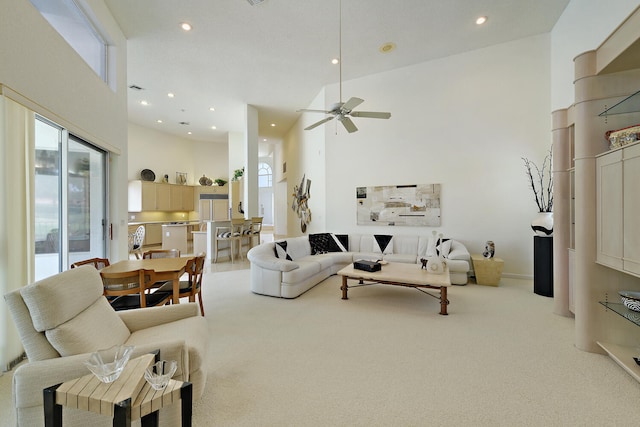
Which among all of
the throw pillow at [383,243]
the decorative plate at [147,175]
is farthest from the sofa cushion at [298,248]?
the decorative plate at [147,175]

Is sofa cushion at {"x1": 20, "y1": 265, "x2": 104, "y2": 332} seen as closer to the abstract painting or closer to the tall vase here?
the abstract painting

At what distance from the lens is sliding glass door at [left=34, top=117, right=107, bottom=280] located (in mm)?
2740

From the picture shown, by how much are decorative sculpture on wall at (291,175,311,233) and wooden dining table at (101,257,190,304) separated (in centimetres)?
476

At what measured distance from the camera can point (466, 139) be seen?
517 cm

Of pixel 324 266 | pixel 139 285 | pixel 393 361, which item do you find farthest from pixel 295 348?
pixel 324 266

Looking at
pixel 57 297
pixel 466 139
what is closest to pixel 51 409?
pixel 57 297

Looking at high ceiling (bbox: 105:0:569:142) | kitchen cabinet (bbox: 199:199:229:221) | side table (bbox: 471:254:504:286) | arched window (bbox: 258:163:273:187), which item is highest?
high ceiling (bbox: 105:0:569:142)

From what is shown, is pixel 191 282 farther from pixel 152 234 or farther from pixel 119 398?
pixel 152 234

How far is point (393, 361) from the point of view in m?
2.23

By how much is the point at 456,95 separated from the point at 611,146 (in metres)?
3.52

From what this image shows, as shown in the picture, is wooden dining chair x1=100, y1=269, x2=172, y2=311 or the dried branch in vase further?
→ the dried branch in vase

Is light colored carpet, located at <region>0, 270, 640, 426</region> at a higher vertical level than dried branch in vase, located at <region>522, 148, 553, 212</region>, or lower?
lower

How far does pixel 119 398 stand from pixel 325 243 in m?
4.76

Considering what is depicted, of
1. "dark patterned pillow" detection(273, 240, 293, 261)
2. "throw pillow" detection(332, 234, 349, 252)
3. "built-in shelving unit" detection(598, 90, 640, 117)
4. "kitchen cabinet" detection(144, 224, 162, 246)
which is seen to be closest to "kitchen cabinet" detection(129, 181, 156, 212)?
"kitchen cabinet" detection(144, 224, 162, 246)
